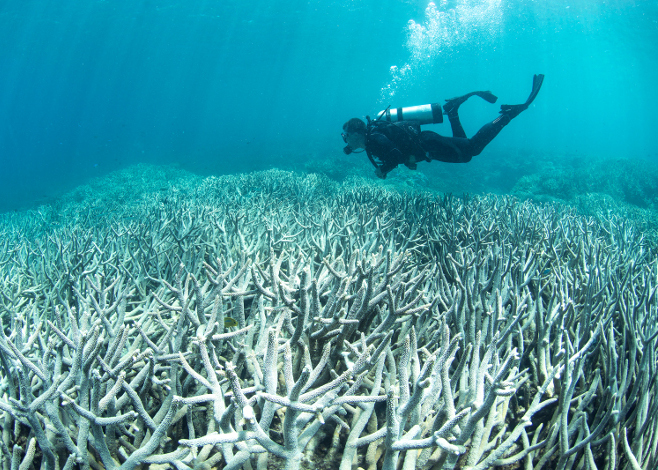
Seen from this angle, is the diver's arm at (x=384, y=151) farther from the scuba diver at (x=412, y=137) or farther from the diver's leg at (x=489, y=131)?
the diver's leg at (x=489, y=131)

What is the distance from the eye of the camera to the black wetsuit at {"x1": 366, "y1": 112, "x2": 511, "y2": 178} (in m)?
6.97

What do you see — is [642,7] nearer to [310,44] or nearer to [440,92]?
[310,44]

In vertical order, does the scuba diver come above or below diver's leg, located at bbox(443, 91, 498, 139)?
below

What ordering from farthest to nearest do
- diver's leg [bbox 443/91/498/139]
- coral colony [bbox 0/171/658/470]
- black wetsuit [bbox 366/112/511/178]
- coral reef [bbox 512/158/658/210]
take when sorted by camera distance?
coral reef [bbox 512/158/658/210], diver's leg [bbox 443/91/498/139], black wetsuit [bbox 366/112/511/178], coral colony [bbox 0/171/658/470]

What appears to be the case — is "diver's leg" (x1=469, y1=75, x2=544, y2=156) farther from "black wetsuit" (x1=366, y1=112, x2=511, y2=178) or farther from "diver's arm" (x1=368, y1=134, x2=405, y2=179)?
"diver's arm" (x1=368, y1=134, x2=405, y2=179)

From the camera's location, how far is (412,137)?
283 inches

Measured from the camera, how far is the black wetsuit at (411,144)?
697 centimetres

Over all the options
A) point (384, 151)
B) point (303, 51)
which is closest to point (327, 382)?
point (384, 151)

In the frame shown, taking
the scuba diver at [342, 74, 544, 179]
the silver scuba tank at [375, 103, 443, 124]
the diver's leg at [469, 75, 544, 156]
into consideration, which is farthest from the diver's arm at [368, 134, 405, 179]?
the diver's leg at [469, 75, 544, 156]

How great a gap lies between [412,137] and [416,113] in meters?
1.17

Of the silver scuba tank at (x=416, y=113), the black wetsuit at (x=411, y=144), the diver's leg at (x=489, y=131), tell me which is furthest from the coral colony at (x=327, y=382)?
the silver scuba tank at (x=416, y=113)

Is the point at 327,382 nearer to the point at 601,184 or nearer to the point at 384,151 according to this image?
the point at 384,151

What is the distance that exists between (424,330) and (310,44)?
2515 inches

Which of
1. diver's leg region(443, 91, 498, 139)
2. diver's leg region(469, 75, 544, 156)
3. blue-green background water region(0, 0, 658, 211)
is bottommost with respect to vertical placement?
diver's leg region(469, 75, 544, 156)
